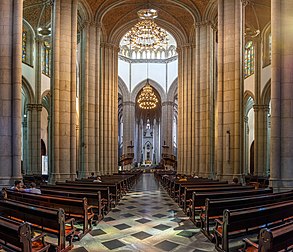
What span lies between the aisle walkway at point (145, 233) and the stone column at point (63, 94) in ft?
21.5

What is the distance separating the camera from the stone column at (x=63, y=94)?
17.6 metres

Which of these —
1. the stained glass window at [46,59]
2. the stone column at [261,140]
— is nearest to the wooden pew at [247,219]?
the stone column at [261,140]

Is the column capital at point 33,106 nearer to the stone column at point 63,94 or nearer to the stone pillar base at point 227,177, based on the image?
the stone column at point 63,94

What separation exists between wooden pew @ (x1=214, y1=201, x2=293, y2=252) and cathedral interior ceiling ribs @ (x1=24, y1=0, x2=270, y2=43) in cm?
2105

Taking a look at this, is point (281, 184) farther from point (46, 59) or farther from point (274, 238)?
point (46, 59)

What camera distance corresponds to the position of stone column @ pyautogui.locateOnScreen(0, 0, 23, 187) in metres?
12.0

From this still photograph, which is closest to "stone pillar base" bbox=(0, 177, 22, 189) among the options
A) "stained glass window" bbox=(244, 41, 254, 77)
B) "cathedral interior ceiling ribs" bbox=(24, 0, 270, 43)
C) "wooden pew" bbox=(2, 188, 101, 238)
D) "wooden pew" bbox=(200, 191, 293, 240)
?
"wooden pew" bbox=(2, 188, 101, 238)

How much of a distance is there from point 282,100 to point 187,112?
1858 cm

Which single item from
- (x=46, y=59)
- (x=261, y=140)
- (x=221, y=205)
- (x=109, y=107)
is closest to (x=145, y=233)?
(x=221, y=205)

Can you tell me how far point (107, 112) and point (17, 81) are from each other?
63.1 feet

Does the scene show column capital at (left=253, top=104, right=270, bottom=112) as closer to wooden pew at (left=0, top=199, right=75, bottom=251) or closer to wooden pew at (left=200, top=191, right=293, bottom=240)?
wooden pew at (left=200, top=191, right=293, bottom=240)

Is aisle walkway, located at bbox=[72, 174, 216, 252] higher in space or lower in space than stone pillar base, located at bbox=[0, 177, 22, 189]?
lower

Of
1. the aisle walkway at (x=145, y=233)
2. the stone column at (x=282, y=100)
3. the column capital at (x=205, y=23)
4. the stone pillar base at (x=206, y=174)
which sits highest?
the column capital at (x=205, y=23)

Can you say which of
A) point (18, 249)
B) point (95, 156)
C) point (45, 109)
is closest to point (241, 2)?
point (95, 156)
